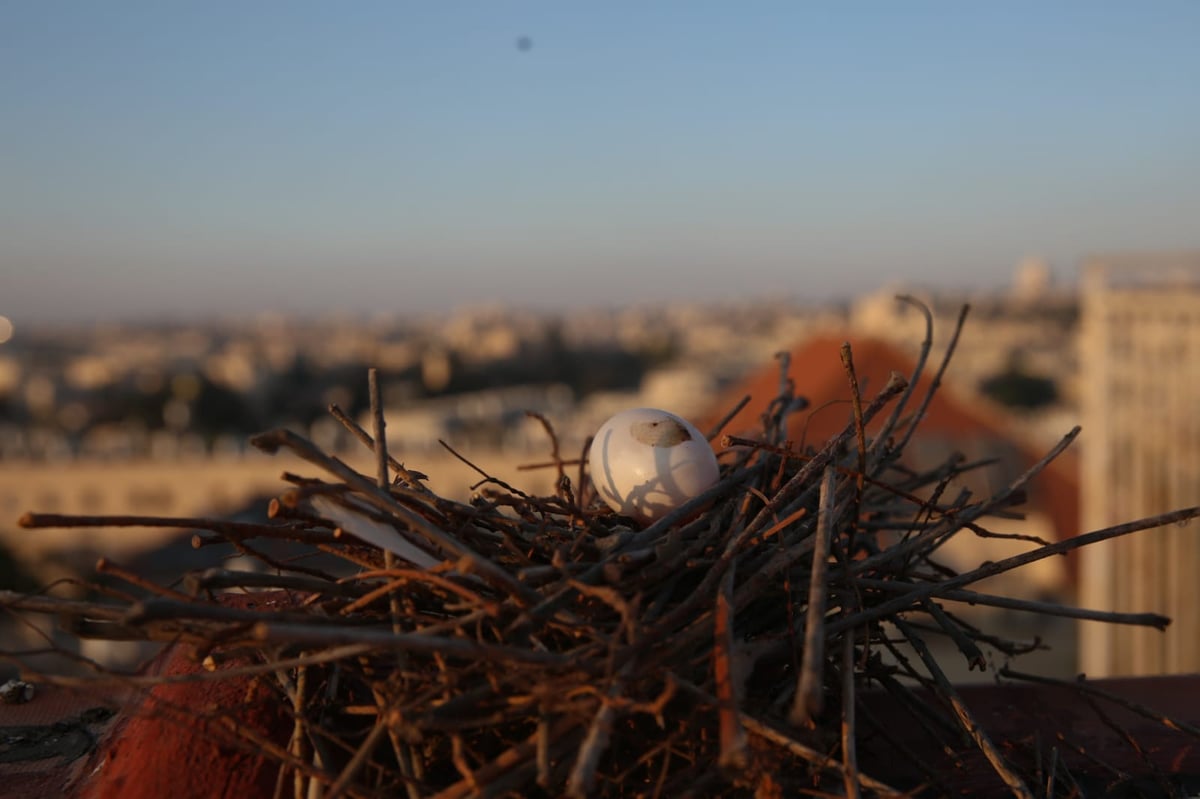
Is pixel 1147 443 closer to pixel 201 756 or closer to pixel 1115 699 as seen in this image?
pixel 1115 699

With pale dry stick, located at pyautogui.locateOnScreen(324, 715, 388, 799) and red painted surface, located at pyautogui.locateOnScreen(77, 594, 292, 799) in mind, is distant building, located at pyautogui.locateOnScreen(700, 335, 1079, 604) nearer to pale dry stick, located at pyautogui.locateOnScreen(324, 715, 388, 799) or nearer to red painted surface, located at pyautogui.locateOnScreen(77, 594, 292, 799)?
red painted surface, located at pyautogui.locateOnScreen(77, 594, 292, 799)

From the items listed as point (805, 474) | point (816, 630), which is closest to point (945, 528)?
point (805, 474)

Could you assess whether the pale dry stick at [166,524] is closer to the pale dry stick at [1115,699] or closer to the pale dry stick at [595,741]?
the pale dry stick at [595,741]

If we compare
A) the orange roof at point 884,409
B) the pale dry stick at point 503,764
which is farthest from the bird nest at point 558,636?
the orange roof at point 884,409

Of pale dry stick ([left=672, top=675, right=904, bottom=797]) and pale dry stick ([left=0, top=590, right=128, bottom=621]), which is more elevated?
pale dry stick ([left=0, top=590, right=128, bottom=621])

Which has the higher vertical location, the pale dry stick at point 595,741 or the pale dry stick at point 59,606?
the pale dry stick at point 59,606

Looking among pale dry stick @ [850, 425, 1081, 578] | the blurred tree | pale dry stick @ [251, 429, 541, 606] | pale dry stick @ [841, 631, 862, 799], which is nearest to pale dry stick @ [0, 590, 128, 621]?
pale dry stick @ [251, 429, 541, 606]
